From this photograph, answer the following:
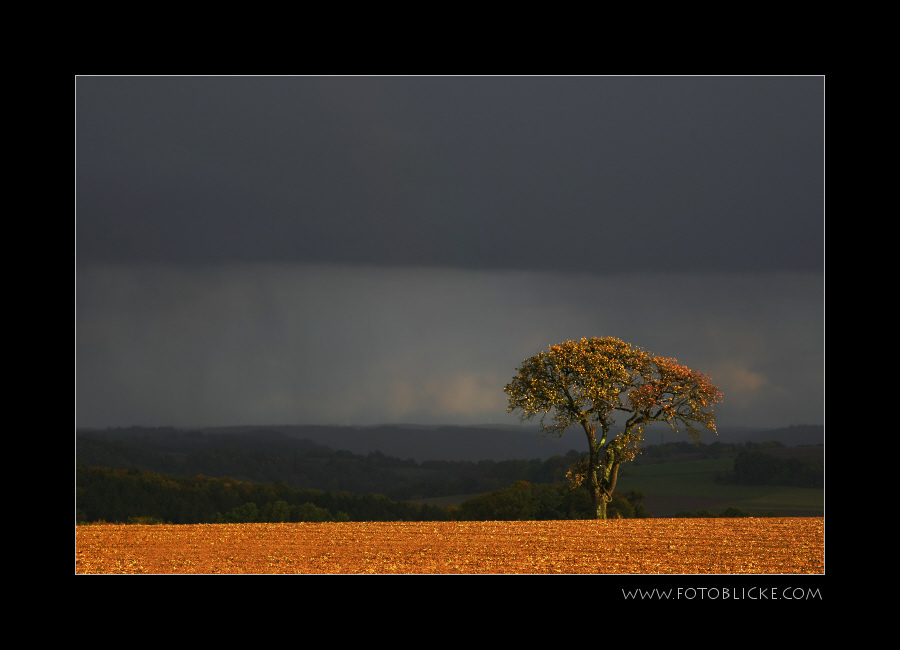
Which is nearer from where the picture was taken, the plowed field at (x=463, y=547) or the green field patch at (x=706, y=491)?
the plowed field at (x=463, y=547)

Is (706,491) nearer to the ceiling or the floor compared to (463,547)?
nearer to the floor

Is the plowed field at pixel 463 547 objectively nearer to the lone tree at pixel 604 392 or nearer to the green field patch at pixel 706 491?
the lone tree at pixel 604 392

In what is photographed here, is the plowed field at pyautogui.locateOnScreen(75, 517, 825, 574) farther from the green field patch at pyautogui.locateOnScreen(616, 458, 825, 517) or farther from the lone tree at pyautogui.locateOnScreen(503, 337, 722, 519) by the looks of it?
the green field patch at pyautogui.locateOnScreen(616, 458, 825, 517)

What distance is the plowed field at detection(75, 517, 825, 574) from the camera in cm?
1764

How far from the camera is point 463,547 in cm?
2073

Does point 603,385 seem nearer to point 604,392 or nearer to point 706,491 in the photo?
point 604,392

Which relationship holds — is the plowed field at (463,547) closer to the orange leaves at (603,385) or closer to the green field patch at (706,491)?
the orange leaves at (603,385)

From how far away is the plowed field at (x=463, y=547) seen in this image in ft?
57.9

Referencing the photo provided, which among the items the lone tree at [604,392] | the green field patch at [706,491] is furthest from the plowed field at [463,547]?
the green field patch at [706,491]

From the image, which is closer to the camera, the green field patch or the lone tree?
the lone tree

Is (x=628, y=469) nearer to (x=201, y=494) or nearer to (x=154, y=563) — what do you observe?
(x=201, y=494)

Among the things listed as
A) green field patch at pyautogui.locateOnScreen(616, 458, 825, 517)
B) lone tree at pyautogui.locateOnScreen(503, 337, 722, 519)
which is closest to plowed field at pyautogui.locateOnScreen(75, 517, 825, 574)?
lone tree at pyautogui.locateOnScreen(503, 337, 722, 519)

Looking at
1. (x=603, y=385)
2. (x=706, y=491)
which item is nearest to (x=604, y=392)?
(x=603, y=385)

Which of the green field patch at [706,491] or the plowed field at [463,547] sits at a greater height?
the plowed field at [463,547]
